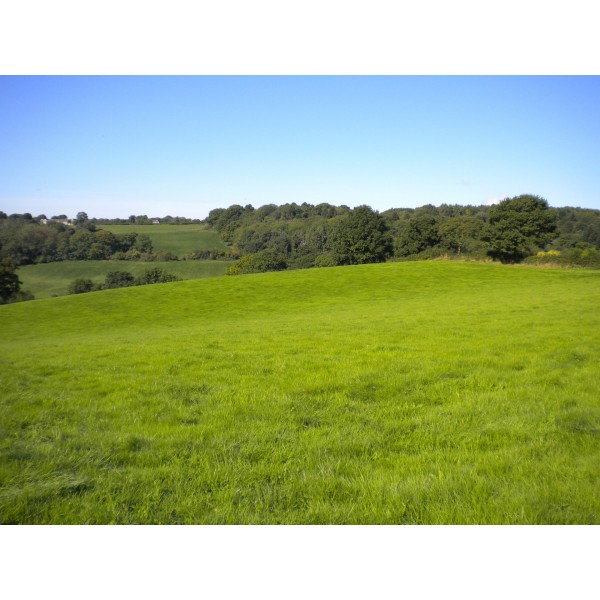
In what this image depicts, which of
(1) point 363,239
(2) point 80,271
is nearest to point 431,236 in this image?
(1) point 363,239

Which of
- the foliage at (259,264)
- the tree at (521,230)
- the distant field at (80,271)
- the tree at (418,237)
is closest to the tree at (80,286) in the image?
the distant field at (80,271)

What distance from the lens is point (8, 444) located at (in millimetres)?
5199

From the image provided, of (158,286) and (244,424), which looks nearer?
(244,424)

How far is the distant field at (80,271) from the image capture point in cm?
6894

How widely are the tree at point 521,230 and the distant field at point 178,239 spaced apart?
8580 centimetres

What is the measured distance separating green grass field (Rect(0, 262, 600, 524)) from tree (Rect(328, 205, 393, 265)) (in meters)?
72.5

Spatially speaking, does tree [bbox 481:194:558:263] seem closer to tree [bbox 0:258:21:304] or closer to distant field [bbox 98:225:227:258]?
tree [bbox 0:258:21:304]

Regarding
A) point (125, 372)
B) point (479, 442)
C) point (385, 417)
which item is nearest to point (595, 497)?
point (479, 442)

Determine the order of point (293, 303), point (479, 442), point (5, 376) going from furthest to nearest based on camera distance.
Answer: point (293, 303), point (5, 376), point (479, 442)

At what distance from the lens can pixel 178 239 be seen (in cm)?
12825

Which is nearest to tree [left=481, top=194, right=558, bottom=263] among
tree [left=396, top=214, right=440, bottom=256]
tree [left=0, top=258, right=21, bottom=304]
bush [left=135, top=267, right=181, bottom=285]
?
tree [left=396, top=214, right=440, bottom=256]

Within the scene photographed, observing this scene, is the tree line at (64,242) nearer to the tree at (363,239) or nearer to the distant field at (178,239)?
the distant field at (178,239)
